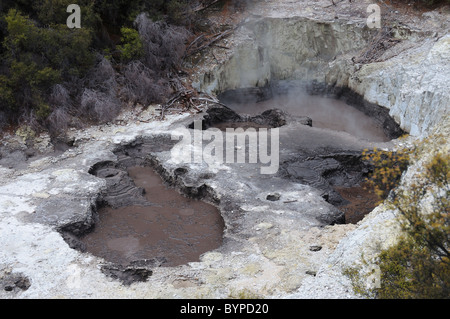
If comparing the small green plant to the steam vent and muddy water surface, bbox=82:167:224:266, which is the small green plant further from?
muddy water surface, bbox=82:167:224:266

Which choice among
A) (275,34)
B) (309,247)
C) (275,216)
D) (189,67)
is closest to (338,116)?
(275,34)

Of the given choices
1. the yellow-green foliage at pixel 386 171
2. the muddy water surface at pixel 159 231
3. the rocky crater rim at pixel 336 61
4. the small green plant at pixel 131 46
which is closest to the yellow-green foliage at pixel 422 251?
the yellow-green foliage at pixel 386 171

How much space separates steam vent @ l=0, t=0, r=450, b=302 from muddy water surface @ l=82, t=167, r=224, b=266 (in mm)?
52

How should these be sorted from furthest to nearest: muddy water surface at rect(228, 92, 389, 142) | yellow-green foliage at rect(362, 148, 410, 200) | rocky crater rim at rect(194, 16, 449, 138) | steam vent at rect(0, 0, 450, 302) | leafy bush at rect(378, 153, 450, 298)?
muddy water surface at rect(228, 92, 389, 142) → rocky crater rim at rect(194, 16, 449, 138) → steam vent at rect(0, 0, 450, 302) → yellow-green foliage at rect(362, 148, 410, 200) → leafy bush at rect(378, 153, 450, 298)

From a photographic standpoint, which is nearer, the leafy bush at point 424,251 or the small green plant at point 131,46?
the leafy bush at point 424,251

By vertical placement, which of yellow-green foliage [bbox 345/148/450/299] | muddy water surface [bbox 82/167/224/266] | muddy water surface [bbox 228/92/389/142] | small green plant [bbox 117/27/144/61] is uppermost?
small green plant [bbox 117/27/144/61]

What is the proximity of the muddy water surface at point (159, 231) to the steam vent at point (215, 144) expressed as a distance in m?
0.05

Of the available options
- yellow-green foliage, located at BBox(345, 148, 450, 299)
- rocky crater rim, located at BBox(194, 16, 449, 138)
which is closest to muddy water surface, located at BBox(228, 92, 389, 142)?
rocky crater rim, located at BBox(194, 16, 449, 138)

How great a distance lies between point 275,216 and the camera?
41.2ft

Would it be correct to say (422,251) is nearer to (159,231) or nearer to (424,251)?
(424,251)

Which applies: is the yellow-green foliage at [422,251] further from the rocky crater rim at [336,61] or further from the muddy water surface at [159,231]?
the rocky crater rim at [336,61]

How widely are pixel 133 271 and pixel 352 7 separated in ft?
60.1

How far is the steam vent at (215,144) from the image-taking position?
10.2 meters

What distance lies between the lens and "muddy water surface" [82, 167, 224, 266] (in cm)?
1207
